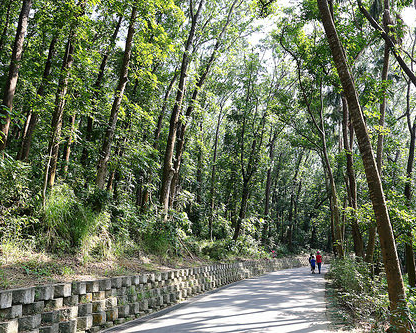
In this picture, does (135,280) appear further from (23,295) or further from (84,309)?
(23,295)

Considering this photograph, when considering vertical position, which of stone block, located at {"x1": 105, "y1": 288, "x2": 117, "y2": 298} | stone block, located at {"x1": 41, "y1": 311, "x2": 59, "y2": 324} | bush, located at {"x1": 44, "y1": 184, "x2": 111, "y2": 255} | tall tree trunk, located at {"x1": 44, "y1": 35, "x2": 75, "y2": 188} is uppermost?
tall tree trunk, located at {"x1": 44, "y1": 35, "x2": 75, "y2": 188}

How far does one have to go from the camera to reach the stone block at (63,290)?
201 inches

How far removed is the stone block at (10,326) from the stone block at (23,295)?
0.98ft

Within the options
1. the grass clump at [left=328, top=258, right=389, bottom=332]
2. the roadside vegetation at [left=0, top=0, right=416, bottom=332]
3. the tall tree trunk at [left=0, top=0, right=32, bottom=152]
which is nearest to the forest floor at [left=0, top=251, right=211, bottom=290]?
the roadside vegetation at [left=0, top=0, right=416, bottom=332]

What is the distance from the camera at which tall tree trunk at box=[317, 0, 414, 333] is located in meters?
5.05

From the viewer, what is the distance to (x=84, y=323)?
5504mm

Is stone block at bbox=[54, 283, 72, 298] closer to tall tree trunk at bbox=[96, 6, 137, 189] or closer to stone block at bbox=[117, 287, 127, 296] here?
stone block at bbox=[117, 287, 127, 296]

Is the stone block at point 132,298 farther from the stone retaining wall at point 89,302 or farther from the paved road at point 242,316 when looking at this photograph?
the paved road at point 242,316

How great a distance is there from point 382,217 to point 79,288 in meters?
5.60

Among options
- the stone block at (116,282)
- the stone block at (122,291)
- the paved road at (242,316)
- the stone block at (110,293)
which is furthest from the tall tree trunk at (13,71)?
the paved road at (242,316)

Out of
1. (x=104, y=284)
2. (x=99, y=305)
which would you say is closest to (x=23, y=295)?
(x=99, y=305)

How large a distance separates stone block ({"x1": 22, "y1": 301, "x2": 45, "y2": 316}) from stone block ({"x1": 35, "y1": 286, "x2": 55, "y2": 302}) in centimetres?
7

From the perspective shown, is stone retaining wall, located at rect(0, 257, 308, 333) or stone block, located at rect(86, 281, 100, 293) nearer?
stone retaining wall, located at rect(0, 257, 308, 333)

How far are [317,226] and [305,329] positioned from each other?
139 ft
